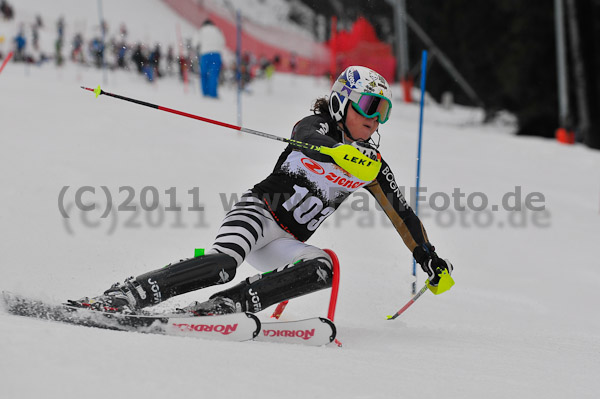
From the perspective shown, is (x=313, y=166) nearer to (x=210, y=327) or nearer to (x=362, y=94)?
(x=362, y=94)

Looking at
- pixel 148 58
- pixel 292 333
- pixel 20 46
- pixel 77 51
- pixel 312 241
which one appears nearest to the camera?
pixel 292 333

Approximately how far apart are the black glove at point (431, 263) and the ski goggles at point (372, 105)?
0.83 m

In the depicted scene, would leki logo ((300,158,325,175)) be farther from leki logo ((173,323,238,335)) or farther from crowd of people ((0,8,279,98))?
crowd of people ((0,8,279,98))

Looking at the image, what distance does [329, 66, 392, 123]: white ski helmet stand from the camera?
3.57 meters

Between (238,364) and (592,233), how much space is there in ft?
22.6

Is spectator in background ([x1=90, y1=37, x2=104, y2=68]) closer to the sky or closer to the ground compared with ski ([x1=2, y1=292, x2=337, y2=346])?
closer to the sky

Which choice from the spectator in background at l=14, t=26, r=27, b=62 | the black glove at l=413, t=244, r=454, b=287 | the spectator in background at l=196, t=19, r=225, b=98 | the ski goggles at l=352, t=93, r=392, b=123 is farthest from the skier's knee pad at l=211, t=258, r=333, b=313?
the spectator in background at l=14, t=26, r=27, b=62

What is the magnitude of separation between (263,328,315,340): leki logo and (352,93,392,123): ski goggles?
1.26 metres

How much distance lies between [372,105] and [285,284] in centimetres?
113

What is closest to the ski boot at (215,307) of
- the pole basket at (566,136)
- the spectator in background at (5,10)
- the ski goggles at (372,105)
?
the ski goggles at (372,105)

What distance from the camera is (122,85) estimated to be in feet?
50.4

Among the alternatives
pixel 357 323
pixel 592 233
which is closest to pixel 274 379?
pixel 357 323

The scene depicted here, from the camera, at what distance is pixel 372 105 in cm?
359

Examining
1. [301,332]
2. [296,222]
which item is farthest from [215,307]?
[296,222]
